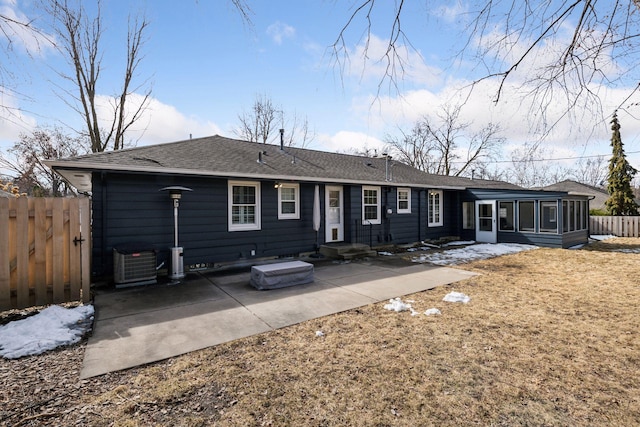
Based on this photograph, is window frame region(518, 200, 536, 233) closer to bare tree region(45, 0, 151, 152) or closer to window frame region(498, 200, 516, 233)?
Answer: window frame region(498, 200, 516, 233)

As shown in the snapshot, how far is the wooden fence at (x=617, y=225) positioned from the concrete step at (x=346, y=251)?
1547cm

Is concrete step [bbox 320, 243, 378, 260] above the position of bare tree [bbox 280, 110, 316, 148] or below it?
below

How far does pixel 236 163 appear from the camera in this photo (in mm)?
8586

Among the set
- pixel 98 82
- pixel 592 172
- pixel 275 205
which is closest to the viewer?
pixel 275 205

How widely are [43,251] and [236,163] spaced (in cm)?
480

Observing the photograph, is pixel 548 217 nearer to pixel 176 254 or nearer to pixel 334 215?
pixel 334 215

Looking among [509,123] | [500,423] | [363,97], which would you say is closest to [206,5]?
[363,97]

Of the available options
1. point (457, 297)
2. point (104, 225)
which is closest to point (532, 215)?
point (457, 297)

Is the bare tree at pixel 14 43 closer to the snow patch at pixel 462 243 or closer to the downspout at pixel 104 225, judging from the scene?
the downspout at pixel 104 225

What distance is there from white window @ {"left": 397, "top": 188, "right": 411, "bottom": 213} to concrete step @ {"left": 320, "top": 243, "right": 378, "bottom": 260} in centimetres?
310

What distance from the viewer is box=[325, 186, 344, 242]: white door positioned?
409 inches

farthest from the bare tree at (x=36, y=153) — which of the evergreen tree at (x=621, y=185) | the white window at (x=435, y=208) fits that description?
the evergreen tree at (x=621, y=185)

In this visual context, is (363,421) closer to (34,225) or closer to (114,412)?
(114,412)

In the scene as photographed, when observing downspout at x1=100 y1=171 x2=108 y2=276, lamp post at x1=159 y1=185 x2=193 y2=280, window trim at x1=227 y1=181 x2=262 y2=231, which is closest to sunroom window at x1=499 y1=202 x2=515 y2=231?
window trim at x1=227 y1=181 x2=262 y2=231
